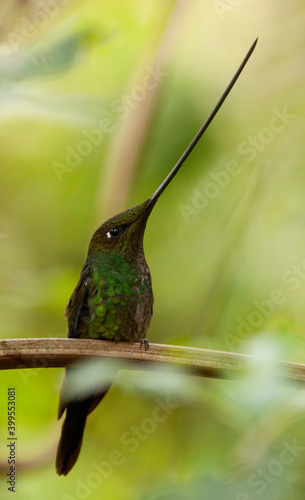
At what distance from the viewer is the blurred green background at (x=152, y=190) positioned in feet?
4.60

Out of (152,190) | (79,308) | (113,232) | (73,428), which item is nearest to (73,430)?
(73,428)

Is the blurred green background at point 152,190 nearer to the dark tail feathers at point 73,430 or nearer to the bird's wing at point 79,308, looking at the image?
the dark tail feathers at point 73,430

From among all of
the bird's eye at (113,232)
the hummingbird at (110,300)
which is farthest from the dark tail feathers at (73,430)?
the bird's eye at (113,232)

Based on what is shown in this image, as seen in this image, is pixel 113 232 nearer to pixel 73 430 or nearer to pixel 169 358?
pixel 169 358

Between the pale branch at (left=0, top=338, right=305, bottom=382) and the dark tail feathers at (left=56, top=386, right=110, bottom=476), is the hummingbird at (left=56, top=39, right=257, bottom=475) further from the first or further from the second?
the pale branch at (left=0, top=338, right=305, bottom=382)

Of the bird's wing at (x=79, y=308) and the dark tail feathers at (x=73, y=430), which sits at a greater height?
the bird's wing at (x=79, y=308)

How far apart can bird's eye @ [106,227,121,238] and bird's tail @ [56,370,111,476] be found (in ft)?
1.16

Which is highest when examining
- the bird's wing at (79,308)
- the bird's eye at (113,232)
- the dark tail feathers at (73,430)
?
the bird's eye at (113,232)

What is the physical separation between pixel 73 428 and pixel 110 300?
32 centimetres

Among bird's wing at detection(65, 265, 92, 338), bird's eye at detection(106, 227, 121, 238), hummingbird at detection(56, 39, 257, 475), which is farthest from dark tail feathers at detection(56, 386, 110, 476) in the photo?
bird's eye at detection(106, 227, 121, 238)

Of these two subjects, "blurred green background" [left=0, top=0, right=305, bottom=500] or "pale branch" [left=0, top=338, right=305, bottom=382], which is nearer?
"pale branch" [left=0, top=338, right=305, bottom=382]

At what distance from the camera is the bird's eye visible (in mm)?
1343

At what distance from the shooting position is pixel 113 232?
1349 millimetres

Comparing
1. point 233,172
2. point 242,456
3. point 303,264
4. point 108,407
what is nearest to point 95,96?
point 233,172
